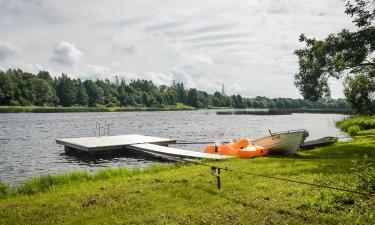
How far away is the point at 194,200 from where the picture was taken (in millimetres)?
12391

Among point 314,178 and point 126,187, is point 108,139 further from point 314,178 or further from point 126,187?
point 314,178

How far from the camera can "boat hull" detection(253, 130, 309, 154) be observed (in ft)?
83.8

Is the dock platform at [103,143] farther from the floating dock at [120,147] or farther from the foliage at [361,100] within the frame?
the foliage at [361,100]

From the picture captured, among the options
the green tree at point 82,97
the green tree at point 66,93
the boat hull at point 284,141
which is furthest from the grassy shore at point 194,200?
the green tree at point 82,97

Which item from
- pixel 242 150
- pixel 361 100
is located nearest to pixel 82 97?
pixel 361 100

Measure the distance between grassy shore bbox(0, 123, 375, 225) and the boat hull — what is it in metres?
7.64

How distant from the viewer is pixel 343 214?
10.2 meters

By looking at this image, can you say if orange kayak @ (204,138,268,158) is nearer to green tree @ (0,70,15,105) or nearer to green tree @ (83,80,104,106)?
green tree @ (0,70,15,105)

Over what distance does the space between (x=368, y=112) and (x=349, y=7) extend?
26940 mm

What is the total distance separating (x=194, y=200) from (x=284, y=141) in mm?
14759

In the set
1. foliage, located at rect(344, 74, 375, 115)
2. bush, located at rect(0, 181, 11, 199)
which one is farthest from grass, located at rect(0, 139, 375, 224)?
foliage, located at rect(344, 74, 375, 115)

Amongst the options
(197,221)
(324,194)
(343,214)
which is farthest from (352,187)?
(197,221)

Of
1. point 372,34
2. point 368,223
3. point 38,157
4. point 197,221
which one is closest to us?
point 368,223

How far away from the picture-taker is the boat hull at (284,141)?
25547mm
